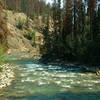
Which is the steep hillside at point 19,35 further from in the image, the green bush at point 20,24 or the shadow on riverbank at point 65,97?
the shadow on riverbank at point 65,97

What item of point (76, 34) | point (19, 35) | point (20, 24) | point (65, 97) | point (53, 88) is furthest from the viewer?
point (20, 24)

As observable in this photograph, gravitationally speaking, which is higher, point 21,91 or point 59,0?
point 59,0

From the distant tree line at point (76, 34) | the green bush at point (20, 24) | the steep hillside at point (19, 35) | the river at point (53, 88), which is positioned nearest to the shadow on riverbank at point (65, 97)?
the river at point (53, 88)

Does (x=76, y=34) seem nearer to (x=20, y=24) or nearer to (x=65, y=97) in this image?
(x=65, y=97)

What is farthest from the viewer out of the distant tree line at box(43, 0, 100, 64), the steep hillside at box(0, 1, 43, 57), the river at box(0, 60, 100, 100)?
the steep hillside at box(0, 1, 43, 57)

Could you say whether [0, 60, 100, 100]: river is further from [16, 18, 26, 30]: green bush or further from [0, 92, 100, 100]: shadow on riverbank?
[16, 18, 26, 30]: green bush

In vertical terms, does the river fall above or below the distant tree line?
below

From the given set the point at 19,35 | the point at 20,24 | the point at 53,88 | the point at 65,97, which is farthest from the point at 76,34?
the point at 20,24

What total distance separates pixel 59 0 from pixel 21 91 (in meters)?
53.9

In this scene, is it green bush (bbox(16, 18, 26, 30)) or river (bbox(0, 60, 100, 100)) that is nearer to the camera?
river (bbox(0, 60, 100, 100))

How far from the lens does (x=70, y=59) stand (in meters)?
62.6

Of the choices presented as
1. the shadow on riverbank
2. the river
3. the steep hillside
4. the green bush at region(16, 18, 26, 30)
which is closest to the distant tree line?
the river

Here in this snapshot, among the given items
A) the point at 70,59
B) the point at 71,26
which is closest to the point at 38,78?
the point at 70,59

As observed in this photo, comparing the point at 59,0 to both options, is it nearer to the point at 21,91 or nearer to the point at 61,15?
the point at 61,15
